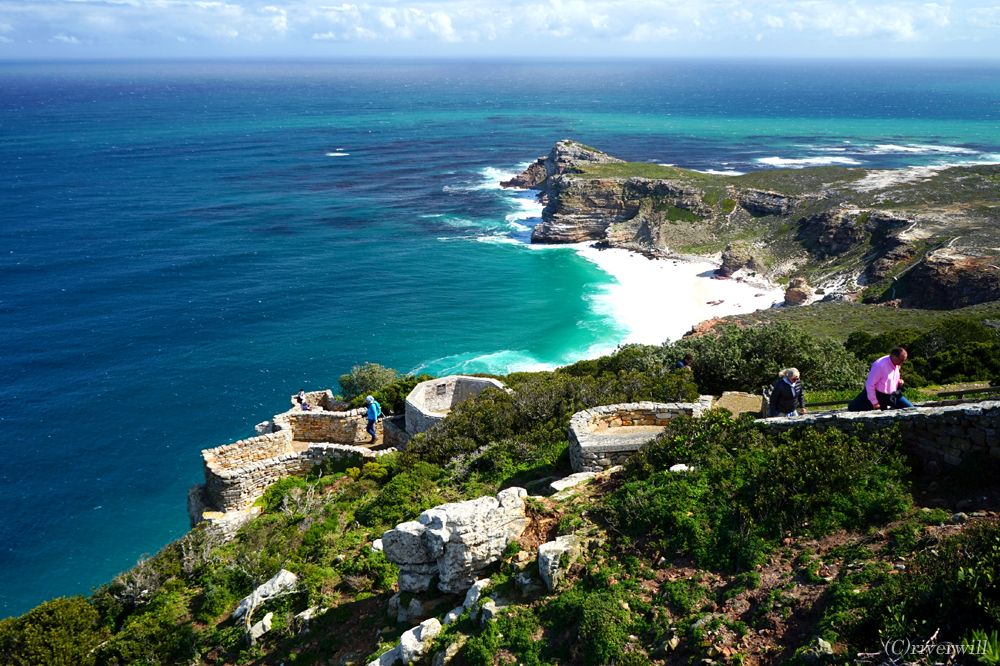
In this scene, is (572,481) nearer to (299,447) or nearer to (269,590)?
(269,590)

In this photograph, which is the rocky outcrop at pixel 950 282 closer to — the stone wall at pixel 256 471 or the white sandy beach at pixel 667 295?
the white sandy beach at pixel 667 295

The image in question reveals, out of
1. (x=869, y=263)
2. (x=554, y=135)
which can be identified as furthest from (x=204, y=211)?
(x=554, y=135)

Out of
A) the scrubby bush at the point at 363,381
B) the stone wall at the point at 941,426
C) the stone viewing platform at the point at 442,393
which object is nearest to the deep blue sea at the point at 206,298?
the scrubby bush at the point at 363,381

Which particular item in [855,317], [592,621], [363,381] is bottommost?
[855,317]

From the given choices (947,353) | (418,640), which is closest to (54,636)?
(418,640)

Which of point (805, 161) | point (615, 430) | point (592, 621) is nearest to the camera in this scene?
point (592, 621)

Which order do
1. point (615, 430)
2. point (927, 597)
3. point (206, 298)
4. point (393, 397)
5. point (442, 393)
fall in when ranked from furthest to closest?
point (206, 298) → point (393, 397) → point (442, 393) → point (615, 430) → point (927, 597)
